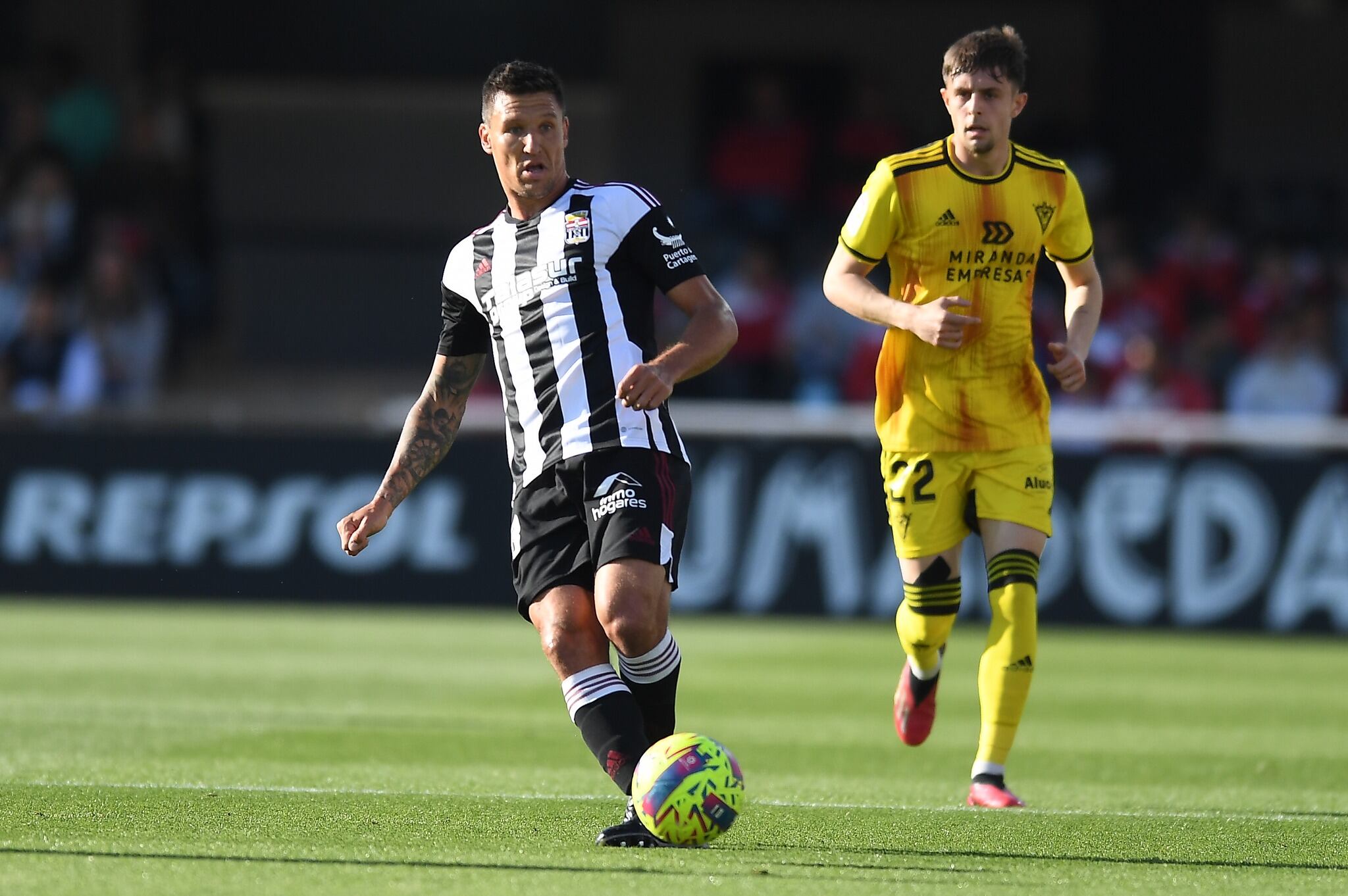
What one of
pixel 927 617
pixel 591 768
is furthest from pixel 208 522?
pixel 927 617

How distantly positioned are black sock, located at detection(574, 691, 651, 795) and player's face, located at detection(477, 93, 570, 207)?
1462 mm

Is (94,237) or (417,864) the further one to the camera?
(94,237)

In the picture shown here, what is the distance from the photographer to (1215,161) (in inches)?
815

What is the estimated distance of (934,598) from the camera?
22.7 feet

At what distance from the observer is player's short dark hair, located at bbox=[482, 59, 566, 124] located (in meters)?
5.70

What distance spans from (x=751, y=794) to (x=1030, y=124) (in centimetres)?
1352

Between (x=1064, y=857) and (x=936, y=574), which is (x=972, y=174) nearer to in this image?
(x=936, y=574)

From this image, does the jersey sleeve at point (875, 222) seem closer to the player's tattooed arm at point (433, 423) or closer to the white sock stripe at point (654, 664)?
the player's tattooed arm at point (433, 423)

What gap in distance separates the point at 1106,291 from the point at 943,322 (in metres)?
9.93

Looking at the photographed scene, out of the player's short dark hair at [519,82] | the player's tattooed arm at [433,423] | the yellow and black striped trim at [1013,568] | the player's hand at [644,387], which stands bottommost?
the yellow and black striped trim at [1013,568]

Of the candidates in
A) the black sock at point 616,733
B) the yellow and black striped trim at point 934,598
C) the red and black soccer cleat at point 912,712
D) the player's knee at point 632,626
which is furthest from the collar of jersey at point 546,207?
the red and black soccer cleat at point 912,712

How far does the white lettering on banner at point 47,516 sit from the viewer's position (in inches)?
578

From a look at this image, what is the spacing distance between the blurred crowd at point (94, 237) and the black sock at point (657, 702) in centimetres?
1108

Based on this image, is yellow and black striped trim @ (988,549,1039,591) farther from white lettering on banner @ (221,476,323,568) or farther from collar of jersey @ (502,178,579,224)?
white lettering on banner @ (221,476,323,568)
